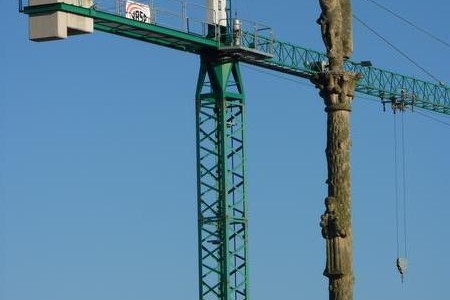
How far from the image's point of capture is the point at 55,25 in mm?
80938

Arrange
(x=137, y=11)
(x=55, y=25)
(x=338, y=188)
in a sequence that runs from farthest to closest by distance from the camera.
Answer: (x=137, y=11) < (x=55, y=25) < (x=338, y=188)

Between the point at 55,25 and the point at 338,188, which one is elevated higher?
the point at 55,25

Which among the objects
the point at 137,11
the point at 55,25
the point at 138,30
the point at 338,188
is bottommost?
the point at 338,188

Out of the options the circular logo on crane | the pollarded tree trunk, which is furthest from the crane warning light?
the pollarded tree trunk

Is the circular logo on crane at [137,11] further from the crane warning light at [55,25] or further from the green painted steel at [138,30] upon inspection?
the crane warning light at [55,25]

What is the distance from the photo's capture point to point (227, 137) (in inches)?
3927

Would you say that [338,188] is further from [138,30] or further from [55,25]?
[138,30]

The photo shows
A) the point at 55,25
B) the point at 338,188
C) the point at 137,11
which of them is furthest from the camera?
the point at 137,11

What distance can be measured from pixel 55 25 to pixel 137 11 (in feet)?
40.0

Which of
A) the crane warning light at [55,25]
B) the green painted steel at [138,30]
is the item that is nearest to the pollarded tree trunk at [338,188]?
the crane warning light at [55,25]

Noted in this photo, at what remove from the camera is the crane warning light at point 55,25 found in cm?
8050

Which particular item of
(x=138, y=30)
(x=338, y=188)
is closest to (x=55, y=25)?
(x=138, y=30)

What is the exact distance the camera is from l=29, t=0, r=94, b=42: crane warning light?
80500mm

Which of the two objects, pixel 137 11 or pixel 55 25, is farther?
pixel 137 11
